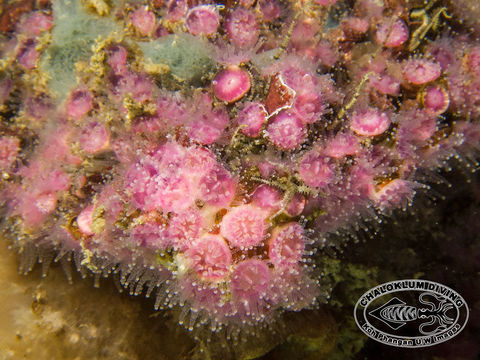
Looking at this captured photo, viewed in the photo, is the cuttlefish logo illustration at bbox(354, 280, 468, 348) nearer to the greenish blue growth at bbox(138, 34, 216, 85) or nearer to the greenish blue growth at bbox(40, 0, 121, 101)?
the greenish blue growth at bbox(138, 34, 216, 85)

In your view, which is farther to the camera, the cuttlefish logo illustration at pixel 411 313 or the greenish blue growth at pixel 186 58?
the cuttlefish logo illustration at pixel 411 313

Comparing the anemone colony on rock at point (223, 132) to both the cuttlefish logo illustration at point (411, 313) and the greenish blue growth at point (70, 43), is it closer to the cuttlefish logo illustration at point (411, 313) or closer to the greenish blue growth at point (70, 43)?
the greenish blue growth at point (70, 43)

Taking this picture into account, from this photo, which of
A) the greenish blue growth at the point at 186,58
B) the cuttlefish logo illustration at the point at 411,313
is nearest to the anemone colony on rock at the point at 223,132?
the greenish blue growth at the point at 186,58

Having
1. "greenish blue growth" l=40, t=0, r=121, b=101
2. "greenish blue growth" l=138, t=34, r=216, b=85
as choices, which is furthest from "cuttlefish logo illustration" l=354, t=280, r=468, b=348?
"greenish blue growth" l=40, t=0, r=121, b=101

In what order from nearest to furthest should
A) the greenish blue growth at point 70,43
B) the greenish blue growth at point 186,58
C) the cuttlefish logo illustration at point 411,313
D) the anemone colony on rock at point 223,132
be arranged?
the anemone colony on rock at point 223,132 → the greenish blue growth at point 186,58 → the greenish blue growth at point 70,43 → the cuttlefish logo illustration at point 411,313

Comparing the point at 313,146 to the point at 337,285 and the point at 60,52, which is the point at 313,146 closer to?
the point at 337,285

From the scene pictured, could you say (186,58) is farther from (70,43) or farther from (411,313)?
(411,313)

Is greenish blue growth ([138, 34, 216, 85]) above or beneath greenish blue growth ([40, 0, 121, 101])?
above
